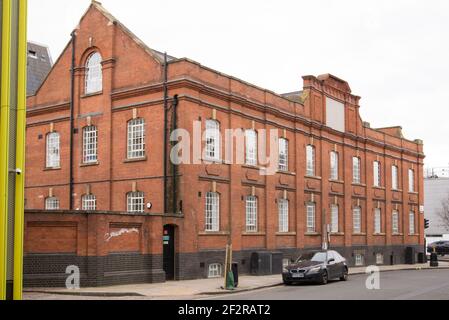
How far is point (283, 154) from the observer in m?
34.5

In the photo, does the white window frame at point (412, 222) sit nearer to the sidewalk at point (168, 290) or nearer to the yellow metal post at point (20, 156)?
the sidewalk at point (168, 290)

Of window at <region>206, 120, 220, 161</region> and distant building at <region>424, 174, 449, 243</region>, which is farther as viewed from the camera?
distant building at <region>424, 174, 449, 243</region>

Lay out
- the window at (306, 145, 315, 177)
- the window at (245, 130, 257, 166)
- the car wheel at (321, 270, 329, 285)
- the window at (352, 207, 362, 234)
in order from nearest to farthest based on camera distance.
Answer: the car wheel at (321, 270, 329, 285) → the window at (245, 130, 257, 166) → the window at (306, 145, 315, 177) → the window at (352, 207, 362, 234)

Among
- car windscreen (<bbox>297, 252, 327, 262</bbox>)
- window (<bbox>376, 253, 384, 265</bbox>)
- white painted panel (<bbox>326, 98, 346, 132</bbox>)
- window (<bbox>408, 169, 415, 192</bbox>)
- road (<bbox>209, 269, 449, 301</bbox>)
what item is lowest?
window (<bbox>376, 253, 384, 265</bbox>)

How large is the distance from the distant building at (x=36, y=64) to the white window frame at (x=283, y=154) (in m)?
17.6

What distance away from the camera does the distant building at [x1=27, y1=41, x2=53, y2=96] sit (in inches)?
1662

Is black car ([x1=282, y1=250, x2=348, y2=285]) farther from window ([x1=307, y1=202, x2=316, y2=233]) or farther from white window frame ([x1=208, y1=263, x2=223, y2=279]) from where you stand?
window ([x1=307, y1=202, x2=316, y2=233])

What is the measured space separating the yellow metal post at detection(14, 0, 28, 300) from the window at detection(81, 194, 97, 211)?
18.0m

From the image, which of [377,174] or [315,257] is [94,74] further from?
[377,174]

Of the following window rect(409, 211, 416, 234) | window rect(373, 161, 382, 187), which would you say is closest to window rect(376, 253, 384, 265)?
window rect(373, 161, 382, 187)

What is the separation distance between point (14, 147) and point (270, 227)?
70.0 feet

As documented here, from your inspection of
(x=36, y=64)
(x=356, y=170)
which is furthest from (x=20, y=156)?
(x=356, y=170)
